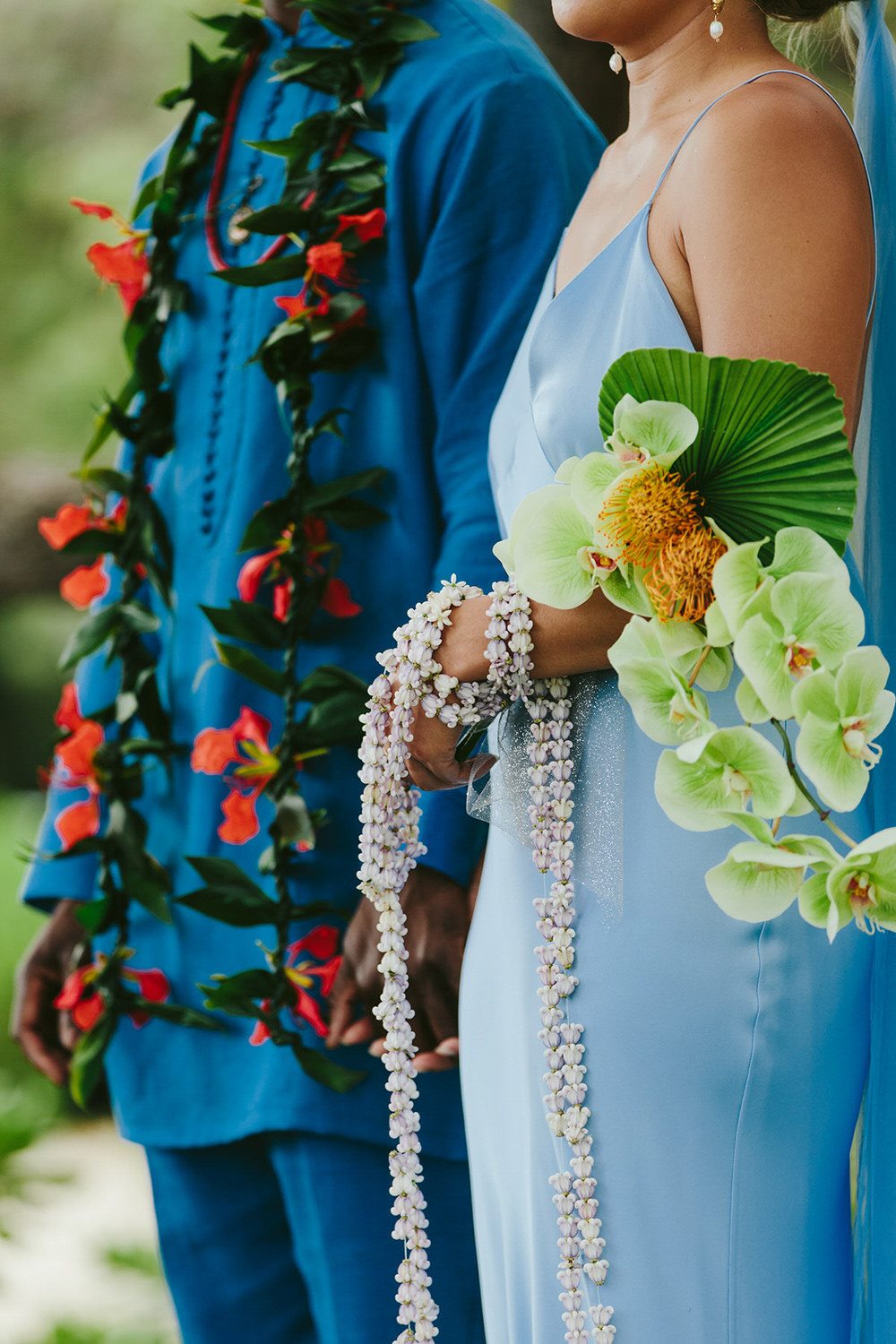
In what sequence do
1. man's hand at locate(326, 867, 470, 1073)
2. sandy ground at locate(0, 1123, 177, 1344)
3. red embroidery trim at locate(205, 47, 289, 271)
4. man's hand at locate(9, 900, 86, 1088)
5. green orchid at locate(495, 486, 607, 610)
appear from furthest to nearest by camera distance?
sandy ground at locate(0, 1123, 177, 1344)
man's hand at locate(9, 900, 86, 1088)
red embroidery trim at locate(205, 47, 289, 271)
man's hand at locate(326, 867, 470, 1073)
green orchid at locate(495, 486, 607, 610)

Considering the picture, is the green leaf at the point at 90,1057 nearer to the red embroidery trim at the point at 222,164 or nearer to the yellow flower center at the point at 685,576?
the red embroidery trim at the point at 222,164

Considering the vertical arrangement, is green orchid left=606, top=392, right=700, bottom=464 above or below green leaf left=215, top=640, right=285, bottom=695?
below

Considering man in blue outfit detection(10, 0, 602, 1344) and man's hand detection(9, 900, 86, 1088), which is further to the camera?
man's hand detection(9, 900, 86, 1088)

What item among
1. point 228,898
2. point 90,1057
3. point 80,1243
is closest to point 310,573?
point 228,898

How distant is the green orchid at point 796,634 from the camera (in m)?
0.66

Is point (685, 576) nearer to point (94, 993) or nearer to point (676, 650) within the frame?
point (676, 650)

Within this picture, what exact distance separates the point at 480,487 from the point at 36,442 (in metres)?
3.50

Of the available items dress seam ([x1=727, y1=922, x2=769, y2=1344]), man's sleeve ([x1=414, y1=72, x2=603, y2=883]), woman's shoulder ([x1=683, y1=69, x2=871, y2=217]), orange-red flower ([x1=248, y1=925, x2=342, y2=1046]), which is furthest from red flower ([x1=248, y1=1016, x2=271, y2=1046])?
woman's shoulder ([x1=683, y1=69, x2=871, y2=217])

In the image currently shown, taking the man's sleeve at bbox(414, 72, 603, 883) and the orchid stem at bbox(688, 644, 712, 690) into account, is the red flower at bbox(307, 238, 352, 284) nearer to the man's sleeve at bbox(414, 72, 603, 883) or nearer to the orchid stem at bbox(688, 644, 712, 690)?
the man's sleeve at bbox(414, 72, 603, 883)

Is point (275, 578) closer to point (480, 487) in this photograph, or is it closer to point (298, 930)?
point (480, 487)

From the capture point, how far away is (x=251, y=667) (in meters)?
1.23

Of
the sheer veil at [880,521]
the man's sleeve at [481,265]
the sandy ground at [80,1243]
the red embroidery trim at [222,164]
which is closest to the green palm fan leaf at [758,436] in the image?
the sheer veil at [880,521]

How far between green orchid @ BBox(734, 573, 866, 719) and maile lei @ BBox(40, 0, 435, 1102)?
60cm

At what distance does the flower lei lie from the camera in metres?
0.87
